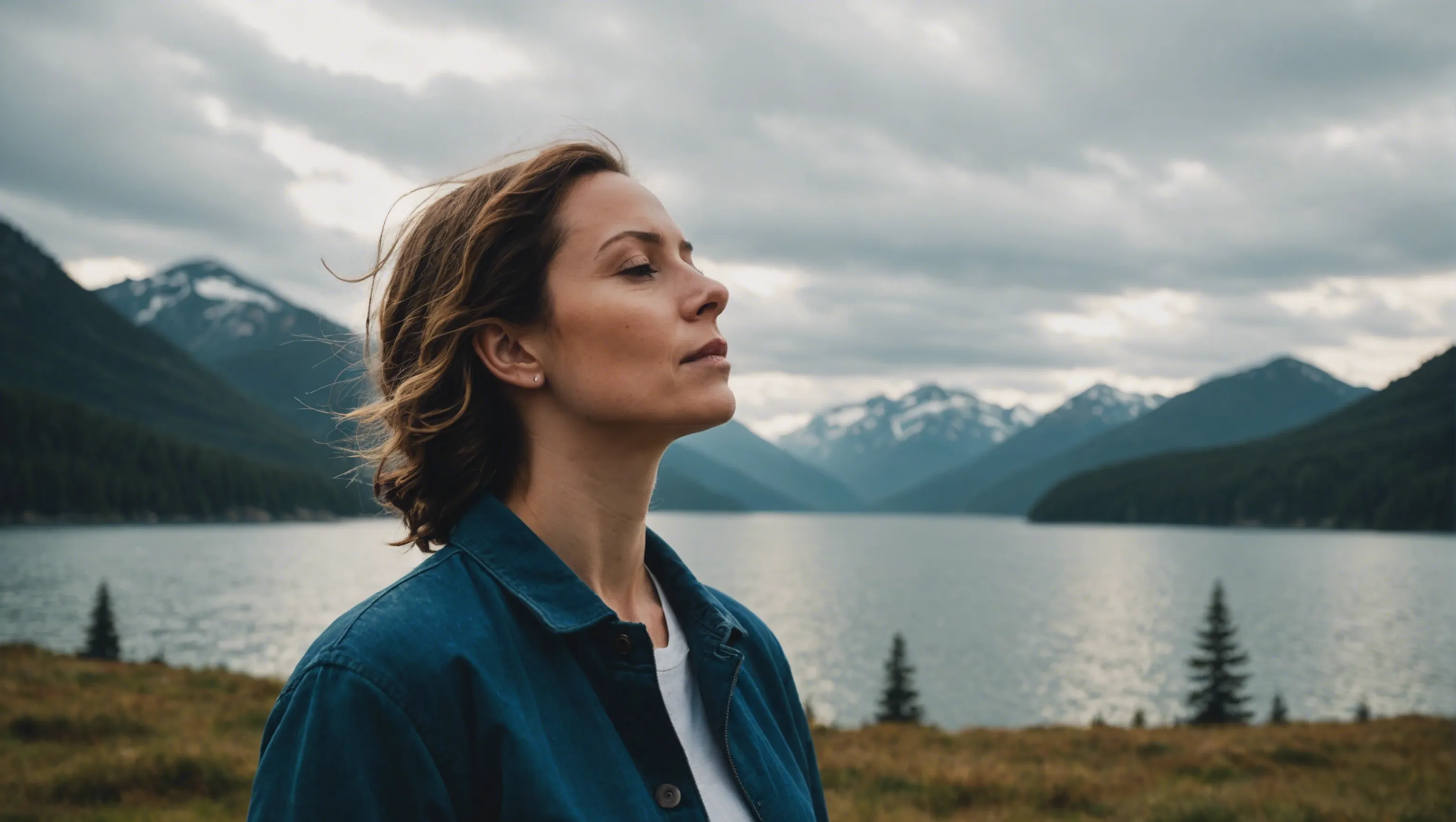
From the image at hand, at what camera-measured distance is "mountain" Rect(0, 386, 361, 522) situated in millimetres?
139500

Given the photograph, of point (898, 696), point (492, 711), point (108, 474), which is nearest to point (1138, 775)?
point (898, 696)

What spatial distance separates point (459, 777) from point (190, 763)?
10442mm

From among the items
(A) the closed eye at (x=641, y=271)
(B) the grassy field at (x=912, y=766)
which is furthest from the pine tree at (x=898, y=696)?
(A) the closed eye at (x=641, y=271)

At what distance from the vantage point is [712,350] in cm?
240

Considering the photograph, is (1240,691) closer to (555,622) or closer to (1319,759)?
(1319,759)

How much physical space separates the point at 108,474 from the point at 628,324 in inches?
6893

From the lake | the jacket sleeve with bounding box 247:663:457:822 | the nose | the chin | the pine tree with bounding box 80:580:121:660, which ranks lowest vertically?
the lake

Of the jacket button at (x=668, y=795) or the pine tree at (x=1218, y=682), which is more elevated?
the jacket button at (x=668, y=795)

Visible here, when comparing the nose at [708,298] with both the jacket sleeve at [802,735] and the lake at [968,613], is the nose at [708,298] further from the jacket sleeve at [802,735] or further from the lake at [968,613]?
the lake at [968,613]

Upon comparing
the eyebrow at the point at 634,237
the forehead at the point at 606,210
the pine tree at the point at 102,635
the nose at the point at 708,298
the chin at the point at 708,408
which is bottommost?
the pine tree at the point at 102,635

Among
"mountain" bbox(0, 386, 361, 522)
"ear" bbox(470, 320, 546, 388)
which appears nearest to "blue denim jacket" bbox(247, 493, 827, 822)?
"ear" bbox(470, 320, 546, 388)

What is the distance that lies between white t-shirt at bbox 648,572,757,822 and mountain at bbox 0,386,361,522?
5826 inches

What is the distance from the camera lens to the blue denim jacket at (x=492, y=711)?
1.66 meters

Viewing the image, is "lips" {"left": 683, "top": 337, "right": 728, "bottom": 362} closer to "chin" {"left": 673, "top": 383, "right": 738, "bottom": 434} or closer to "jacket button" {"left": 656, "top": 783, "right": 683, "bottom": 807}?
"chin" {"left": 673, "top": 383, "right": 738, "bottom": 434}
